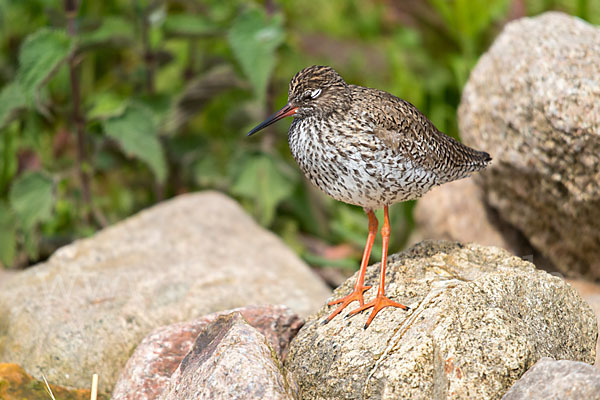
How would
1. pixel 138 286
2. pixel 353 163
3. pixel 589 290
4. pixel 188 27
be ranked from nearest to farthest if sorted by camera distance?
pixel 353 163
pixel 138 286
pixel 589 290
pixel 188 27

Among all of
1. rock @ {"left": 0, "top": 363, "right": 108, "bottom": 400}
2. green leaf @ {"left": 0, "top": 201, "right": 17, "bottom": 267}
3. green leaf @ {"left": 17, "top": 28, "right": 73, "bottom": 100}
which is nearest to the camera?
rock @ {"left": 0, "top": 363, "right": 108, "bottom": 400}

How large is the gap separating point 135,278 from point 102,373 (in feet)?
3.59

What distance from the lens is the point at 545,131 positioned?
212 inches

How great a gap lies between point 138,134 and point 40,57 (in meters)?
1.12

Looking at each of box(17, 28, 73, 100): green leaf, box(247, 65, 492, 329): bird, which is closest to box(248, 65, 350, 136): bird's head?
box(247, 65, 492, 329): bird

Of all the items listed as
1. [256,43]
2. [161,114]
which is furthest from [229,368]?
[161,114]

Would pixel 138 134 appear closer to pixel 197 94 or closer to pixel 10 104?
pixel 197 94

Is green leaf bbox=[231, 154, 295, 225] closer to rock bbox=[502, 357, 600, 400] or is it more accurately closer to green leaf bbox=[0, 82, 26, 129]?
green leaf bbox=[0, 82, 26, 129]

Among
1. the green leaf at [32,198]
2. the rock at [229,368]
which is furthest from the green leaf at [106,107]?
the rock at [229,368]

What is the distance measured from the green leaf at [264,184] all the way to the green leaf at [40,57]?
85.2 inches

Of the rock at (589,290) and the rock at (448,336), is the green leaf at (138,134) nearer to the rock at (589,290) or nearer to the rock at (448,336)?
the rock at (448,336)

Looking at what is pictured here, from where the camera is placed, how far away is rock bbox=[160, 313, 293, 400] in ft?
12.9

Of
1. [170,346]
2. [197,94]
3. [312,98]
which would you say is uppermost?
[312,98]

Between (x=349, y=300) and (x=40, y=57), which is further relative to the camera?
(x=40, y=57)
